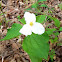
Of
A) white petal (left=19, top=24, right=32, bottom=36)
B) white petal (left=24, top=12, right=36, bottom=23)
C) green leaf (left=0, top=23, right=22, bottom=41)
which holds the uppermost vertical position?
white petal (left=24, top=12, right=36, bottom=23)

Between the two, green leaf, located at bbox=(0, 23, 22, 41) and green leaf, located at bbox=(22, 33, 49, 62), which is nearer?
green leaf, located at bbox=(22, 33, 49, 62)

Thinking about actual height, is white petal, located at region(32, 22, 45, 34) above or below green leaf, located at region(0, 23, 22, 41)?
above

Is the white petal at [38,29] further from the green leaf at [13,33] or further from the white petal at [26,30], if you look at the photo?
the green leaf at [13,33]

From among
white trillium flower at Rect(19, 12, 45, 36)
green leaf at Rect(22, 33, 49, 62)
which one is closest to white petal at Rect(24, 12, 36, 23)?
white trillium flower at Rect(19, 12, 45, 36)

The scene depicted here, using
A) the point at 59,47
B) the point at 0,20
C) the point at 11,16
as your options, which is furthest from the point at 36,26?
the point at 11,16

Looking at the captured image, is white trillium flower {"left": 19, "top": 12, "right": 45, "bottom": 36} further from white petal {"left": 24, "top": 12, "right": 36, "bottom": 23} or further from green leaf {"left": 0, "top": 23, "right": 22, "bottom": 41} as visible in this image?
green leaf {"left": 0, "top": 23, "right": 22, "bottom": 41}

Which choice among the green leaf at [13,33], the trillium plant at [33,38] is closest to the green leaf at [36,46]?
the trillium plant at [33,38]

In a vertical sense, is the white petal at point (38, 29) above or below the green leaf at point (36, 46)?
above

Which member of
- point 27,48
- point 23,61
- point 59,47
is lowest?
point 23,61

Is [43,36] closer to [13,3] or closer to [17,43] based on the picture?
[17,43]
